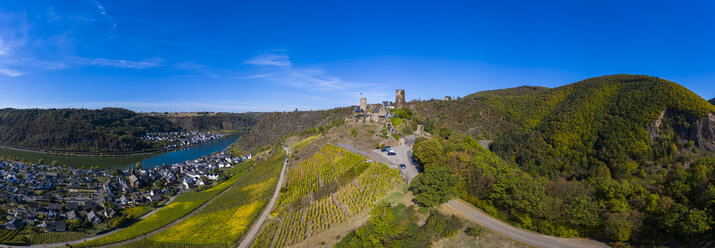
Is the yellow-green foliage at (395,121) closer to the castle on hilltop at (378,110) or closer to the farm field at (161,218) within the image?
the castle on hilltop at (378,110)

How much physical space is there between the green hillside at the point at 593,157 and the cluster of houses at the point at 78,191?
67319 millimetres

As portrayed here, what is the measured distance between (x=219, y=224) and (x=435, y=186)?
32898 mm

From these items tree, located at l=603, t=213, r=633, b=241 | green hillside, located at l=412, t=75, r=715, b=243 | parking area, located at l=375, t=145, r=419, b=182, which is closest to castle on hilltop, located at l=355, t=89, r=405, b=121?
green hillside, located at l=412, t=75, r=715, b=243

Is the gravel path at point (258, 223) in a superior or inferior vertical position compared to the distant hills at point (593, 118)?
inferior

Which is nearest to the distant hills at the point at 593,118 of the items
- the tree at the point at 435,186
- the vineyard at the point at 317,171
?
the tree at the point at 435,186

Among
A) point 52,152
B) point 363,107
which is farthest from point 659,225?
point 52,152

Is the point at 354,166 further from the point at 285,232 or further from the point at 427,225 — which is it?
the point at 427,225

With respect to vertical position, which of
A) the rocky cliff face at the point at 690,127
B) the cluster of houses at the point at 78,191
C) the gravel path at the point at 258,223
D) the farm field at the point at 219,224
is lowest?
the cluster of houses at the point at 78,191

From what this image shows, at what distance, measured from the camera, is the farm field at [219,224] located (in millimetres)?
33284

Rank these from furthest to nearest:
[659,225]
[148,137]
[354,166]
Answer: [148,137] < [354,166] < [659,225]

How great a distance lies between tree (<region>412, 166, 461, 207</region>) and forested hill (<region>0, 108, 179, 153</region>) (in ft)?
633

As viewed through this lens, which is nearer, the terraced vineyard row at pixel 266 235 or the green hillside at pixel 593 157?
the green hillside at pixel 593 157

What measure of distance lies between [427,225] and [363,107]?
56099 millimetres

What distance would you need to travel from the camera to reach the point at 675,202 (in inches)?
708
